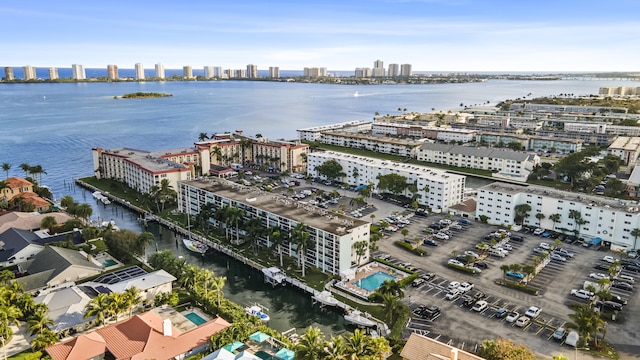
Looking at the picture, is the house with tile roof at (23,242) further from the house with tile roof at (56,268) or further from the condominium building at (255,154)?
the condominium building at (255,154)

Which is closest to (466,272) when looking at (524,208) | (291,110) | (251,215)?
(524,208)

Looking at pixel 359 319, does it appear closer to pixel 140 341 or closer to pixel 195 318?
pixel 195 318

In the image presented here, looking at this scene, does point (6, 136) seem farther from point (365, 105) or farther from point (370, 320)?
point (365, 105)

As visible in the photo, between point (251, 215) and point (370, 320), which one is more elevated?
point (251, 215)

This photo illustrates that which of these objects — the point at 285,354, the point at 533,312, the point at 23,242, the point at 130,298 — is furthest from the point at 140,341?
the point at 533,312

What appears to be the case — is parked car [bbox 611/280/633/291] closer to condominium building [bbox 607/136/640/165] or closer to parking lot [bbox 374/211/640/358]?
parking lot [bbox 374/211/640/358]
